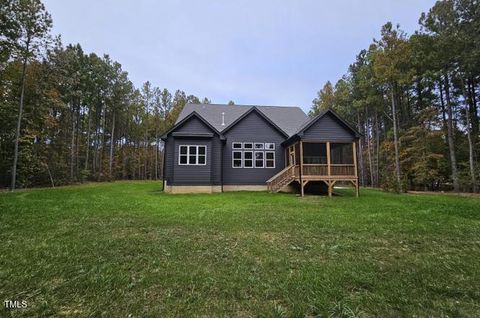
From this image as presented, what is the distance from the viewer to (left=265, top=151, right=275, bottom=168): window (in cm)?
1831

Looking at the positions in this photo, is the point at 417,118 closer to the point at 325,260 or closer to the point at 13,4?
the point at 325,260

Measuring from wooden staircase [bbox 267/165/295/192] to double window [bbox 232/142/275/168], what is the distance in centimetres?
182

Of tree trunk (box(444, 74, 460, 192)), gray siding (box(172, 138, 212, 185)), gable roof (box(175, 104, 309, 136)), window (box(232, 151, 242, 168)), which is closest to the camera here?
gray siding (box(172, 138, 212, 185))

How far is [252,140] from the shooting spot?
1831 centimetres

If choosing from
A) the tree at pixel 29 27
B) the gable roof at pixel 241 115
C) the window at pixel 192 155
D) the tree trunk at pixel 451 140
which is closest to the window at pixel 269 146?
the gable roof at pixel 241 115

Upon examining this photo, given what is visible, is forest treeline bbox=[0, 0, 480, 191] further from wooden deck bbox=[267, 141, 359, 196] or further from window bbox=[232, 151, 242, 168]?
window bbox=[232, 151, 242, 168]

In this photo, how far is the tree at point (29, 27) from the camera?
53.6 ft

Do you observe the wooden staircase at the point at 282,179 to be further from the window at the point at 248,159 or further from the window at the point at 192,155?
the window at the point at 192,155

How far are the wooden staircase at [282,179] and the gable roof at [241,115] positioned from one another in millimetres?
3903

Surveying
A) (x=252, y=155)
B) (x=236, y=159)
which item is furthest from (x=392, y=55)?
(x=236, y=159)

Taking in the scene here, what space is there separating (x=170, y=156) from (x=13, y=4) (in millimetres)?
14222

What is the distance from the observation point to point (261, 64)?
25.8m

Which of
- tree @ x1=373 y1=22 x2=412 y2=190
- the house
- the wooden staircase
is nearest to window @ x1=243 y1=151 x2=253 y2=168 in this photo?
the house

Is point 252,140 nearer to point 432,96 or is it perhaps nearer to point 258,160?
point 258,160
